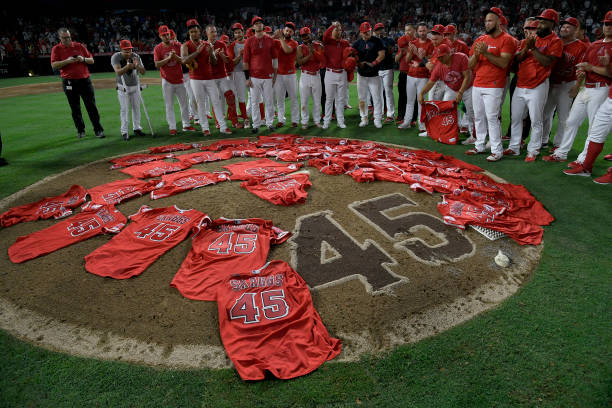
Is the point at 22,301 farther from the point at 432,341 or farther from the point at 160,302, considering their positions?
the point at 432,341

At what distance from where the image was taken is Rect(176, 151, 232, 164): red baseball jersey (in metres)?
6.92

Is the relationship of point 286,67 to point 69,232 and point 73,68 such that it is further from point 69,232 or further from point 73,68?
point 69,232

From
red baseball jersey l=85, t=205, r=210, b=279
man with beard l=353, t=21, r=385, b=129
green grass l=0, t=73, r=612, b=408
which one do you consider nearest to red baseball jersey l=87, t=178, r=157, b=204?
red baseball jersey l=85, t=205, r=210, b=279

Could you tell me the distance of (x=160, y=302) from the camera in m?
3.37

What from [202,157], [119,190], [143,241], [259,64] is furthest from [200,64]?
[143,241]

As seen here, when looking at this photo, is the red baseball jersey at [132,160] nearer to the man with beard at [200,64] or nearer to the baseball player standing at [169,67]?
the baseball player standing at [169,67]

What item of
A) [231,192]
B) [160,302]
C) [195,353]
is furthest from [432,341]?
[231,192]

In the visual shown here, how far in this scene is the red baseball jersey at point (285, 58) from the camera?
872 centimetres

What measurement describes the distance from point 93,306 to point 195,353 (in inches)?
50.4

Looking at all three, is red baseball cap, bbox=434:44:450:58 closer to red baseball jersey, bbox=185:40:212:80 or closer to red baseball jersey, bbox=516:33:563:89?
red baseball jersey, bbox=516:33:563:89

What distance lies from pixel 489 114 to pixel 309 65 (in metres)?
4.41

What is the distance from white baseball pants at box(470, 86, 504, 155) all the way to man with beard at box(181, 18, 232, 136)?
582cm

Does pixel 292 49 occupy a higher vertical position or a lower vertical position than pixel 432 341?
higher

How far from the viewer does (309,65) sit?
8.88 m
